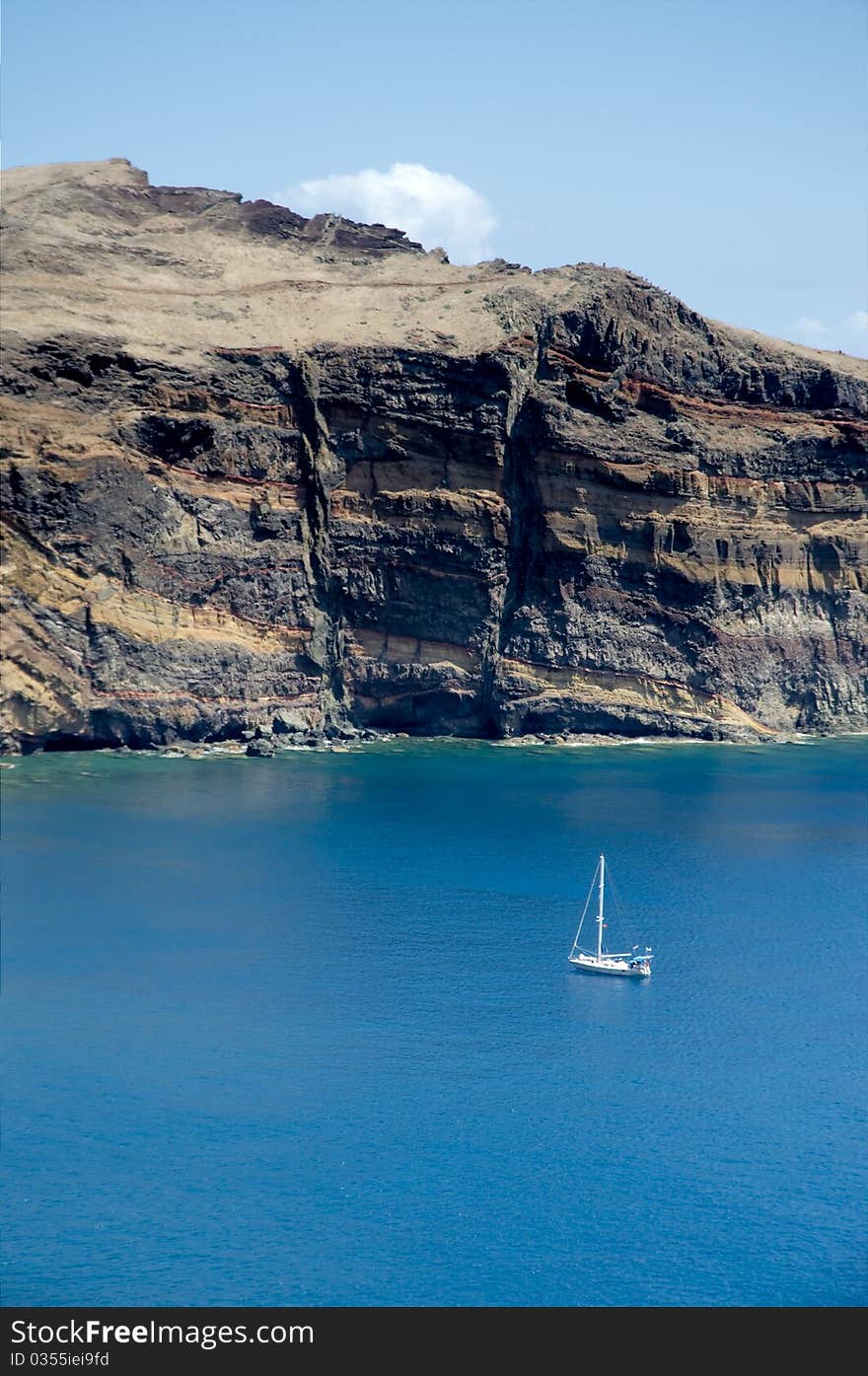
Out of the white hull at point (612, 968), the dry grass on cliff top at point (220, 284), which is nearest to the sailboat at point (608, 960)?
the white hull at point (612, 968)

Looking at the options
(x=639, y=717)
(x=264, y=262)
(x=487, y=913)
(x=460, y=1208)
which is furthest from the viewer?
(x=264, y=262)

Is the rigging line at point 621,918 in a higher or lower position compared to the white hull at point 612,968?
higher

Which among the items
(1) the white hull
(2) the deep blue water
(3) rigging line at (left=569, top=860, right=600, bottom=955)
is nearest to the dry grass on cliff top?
(2) the deep blue water

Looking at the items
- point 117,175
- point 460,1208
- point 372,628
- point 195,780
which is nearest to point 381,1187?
point 460,1208

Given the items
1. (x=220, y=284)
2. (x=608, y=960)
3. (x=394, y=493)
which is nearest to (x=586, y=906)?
(x=608, y=960)

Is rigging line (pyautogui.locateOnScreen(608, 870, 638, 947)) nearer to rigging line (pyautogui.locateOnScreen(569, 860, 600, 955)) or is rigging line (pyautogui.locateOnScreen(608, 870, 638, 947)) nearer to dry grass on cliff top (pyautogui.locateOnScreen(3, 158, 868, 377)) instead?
rigging line (pyautogui.locateOnScreen(569, 860, 600, 955))

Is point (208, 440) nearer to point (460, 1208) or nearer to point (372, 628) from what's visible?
point (372, 628)

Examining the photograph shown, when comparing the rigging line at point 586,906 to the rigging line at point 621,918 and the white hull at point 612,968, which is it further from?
the white hull at point 612,968

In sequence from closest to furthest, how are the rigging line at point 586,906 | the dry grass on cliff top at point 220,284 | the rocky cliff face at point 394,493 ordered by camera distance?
the rigging line at point 586,906 → the rocky cliff face at point 394,493 → the dry grass on cliff top at point 220,284
